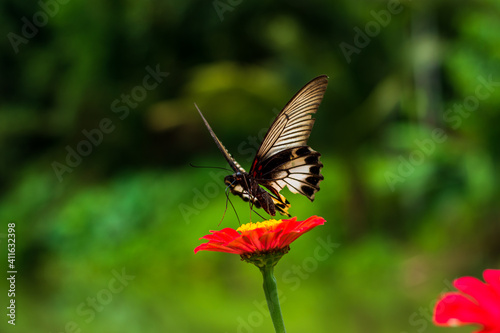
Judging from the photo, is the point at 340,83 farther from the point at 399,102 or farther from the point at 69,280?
the point at 69,280

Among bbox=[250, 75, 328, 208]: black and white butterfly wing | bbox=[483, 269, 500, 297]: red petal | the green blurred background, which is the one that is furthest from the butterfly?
the green blurred background

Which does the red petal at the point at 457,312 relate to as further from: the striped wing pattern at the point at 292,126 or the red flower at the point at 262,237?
the striped wing pattern at the point at 292,126

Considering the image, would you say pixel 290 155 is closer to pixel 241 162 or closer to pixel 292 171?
pixel 292 171

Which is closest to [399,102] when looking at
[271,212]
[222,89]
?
[222,89]

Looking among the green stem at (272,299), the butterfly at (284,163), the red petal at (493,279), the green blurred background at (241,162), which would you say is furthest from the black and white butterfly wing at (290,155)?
the green blurred background at (241,162)

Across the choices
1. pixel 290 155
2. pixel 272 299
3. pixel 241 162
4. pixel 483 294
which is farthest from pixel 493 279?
pixel 241 162
